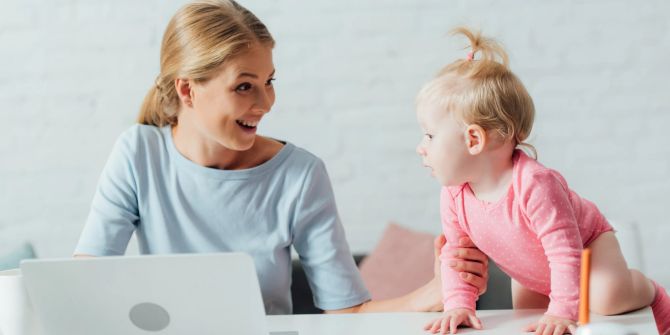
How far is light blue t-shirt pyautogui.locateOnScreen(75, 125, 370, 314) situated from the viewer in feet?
5.88

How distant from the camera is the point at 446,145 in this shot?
4.46 ft

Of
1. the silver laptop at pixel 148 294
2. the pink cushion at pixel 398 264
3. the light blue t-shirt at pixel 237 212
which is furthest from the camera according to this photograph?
the pink cushion at pixel 398 264

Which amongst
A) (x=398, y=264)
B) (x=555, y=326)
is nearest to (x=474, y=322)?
(x=555, y=326)

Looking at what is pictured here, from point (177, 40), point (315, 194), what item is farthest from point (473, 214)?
point (177, 40)

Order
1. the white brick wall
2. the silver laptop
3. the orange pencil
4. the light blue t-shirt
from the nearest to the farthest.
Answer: the orange pencil < the silver laptop < the light blue t-shirt < the white brick wall

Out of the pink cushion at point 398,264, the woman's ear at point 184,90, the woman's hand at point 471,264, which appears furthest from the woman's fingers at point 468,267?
the pink cushion at point 398,264

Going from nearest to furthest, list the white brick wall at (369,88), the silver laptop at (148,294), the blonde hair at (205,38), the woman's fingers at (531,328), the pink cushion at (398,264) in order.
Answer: the silver laptop at (148,294) < the woman's fingers at (531,328) < the blonde hair at (205,38) < the pink cushion at (398,264) < the white brick wall at (369,88)

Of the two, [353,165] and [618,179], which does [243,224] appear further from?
[618,179]

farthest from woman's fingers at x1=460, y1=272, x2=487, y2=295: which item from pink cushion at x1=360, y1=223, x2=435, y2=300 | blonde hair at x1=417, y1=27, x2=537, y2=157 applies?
pink cushion at x1=360, y1=223, x2=435, y2=300

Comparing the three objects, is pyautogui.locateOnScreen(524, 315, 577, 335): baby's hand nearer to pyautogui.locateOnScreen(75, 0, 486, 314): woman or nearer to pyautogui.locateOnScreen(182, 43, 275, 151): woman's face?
pyautogui.locateOnScreen(75, 0, 486, 314): woman

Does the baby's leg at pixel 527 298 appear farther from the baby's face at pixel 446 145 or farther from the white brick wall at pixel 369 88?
the white brick wall at pixel 369 88

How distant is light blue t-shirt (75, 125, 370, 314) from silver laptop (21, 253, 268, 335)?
1.73 ft

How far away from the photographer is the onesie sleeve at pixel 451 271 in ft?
4.61

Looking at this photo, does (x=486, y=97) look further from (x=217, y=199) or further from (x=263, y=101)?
(x=217, y=199)
